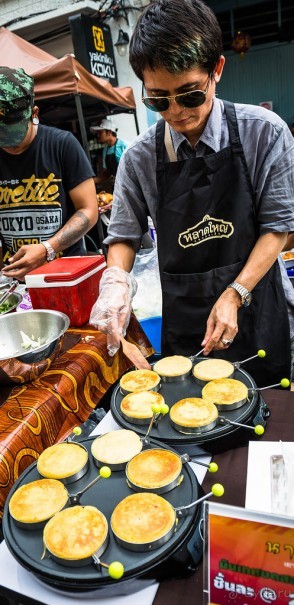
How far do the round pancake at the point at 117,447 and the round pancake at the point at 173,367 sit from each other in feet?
1.05

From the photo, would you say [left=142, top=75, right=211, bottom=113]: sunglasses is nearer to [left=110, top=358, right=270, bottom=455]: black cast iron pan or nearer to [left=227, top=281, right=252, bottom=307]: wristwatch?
[left=227, top=281, right=252, bottom=307]: wristwatch

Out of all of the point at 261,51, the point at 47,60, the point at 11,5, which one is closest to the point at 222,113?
the point at 47,60

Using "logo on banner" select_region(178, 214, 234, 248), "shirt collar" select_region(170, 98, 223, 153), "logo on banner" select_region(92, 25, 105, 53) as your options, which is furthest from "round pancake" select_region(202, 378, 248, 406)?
"logo on banner" select_region(92, 25, 105, 53)

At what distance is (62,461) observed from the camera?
1.15m

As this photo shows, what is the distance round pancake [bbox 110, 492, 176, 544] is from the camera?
0.90 meters

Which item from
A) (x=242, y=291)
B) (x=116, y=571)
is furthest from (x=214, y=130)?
(x=116, y=571)

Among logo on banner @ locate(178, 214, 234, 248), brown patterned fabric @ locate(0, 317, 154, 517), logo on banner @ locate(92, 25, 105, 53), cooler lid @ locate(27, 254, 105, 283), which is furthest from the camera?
logo on banner @ locate(92, 25, 105, 53)

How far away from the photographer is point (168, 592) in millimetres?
872

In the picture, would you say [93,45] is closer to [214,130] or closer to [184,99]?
[214,130]

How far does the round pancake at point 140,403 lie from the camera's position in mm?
1283

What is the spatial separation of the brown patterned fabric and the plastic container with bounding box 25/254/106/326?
101 millimetres

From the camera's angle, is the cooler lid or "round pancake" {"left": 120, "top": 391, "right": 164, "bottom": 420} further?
the cooler lid

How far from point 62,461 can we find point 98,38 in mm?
8226

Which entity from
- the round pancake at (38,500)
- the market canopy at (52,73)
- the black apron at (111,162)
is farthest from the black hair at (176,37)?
the black apron at (111,162)
